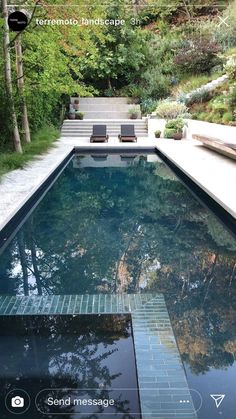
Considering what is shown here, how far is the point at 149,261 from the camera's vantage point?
194 inches

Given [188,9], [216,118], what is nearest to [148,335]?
[216,118]

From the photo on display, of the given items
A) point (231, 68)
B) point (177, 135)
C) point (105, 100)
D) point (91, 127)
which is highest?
point (231, 68)

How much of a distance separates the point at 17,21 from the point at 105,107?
35.3ft

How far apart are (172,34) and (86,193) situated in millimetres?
16088

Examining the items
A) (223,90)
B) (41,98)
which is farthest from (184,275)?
(223,90)

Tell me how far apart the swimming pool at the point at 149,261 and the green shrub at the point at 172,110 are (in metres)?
9.07

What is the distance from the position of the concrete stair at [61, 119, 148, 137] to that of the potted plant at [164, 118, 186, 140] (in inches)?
65.5

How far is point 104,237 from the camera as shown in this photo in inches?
229

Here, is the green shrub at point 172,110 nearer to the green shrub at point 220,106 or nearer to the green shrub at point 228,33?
the green shrub at point 220,106

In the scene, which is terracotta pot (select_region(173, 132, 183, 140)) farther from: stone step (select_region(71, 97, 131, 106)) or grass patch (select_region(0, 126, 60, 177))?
stone step (select_region(71, 97, 131, 106))

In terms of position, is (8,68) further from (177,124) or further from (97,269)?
(177,124)

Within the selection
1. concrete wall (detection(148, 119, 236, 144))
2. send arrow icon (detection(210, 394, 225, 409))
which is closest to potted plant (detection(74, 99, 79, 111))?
concrete wall (detection(148, 119, 236, 144))

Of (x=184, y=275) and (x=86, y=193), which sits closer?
(x=184, y=275)

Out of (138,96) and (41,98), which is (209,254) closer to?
(41,98)
